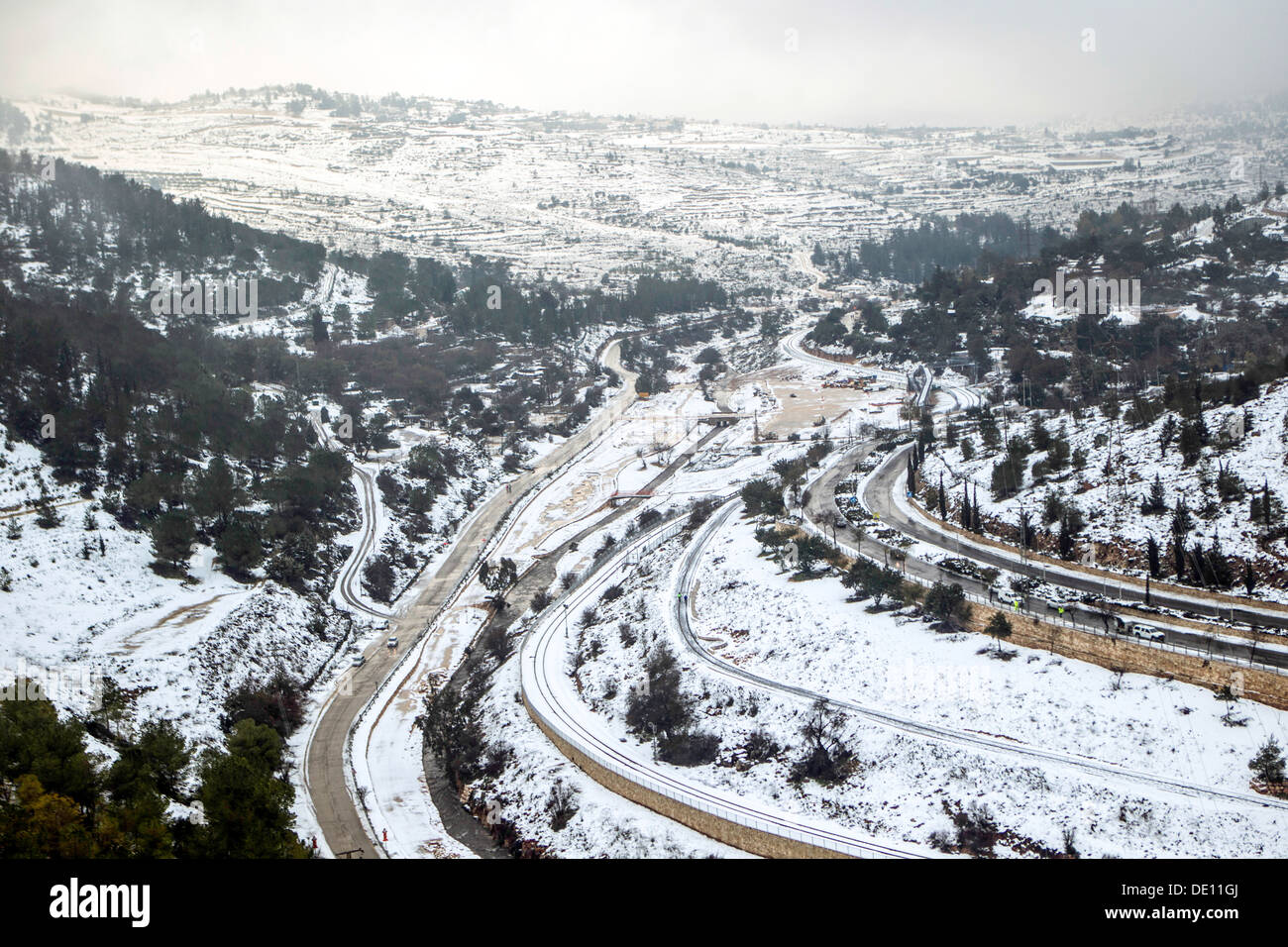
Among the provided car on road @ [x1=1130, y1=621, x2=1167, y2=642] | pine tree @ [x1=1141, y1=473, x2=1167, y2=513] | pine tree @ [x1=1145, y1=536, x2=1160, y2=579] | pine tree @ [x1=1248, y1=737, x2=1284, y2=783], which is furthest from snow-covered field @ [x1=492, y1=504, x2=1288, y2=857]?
pine tree @ [x1=1141, y1=473, x2=1167, y2=513]

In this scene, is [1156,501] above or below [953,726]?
above

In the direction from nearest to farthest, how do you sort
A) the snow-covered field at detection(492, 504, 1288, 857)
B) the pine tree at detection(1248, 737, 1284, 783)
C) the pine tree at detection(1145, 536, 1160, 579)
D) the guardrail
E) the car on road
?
the pine tree at detection(1248, 737, 1284, 783)
the snow-covered field at detection(492, 504, 1288, 857)
the guardrail
the car on road
the pine tree at detection(1145, 536, 1160, 579)

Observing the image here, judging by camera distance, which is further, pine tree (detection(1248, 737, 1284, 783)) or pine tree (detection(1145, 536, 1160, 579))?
pine tree (detection(1145, 536, 1160, 579))

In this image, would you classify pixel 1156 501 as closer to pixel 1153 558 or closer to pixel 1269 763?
pixel 1153 558

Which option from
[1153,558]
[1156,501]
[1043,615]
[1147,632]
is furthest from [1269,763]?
[1156,501]

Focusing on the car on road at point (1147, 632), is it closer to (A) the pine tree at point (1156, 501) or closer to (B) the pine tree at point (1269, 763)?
(B) the pine tree at point (1269, 763)

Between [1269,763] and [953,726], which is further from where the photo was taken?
[953,726]

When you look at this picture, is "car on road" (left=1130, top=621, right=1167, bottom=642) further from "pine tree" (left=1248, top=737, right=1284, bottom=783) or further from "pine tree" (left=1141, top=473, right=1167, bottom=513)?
"pine tree" (left=1141, top=473, right=1167, bottom=513)

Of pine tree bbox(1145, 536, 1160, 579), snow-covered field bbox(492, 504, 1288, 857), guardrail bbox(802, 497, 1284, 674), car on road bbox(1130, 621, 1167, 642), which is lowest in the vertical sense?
snow-covered field bbox(492, 504, 1288, 857)

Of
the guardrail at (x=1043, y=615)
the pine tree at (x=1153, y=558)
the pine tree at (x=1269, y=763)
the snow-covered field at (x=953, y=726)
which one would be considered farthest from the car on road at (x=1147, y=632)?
the pine tree at (x=1269, y=763)

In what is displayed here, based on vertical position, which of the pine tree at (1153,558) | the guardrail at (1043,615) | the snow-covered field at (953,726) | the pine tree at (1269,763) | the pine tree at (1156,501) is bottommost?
the snow-covered field at (953,726)
